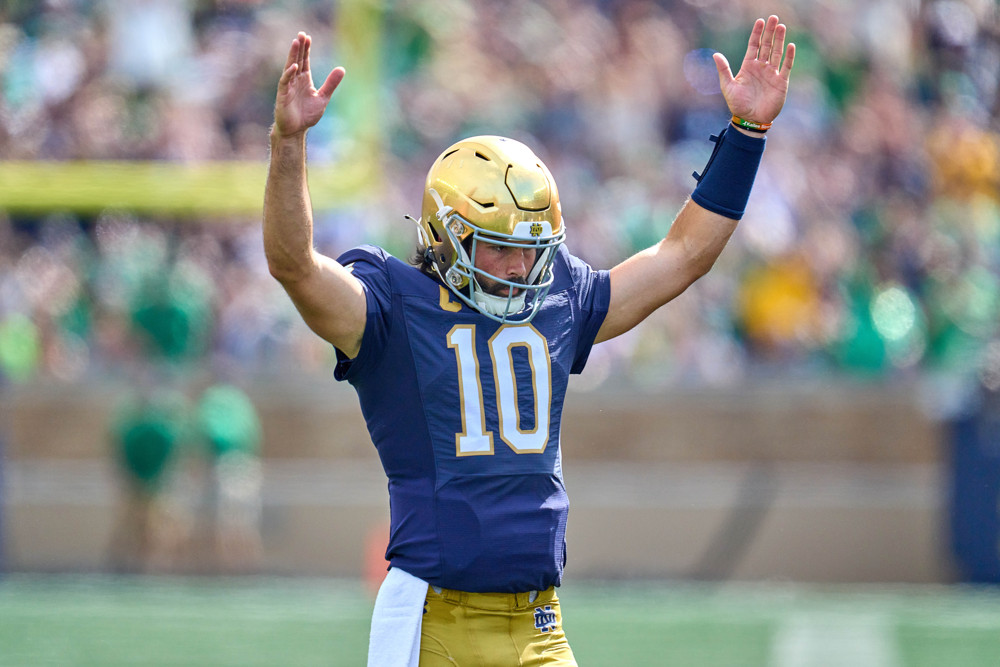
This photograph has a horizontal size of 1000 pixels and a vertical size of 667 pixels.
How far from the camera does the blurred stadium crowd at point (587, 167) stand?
1031cm

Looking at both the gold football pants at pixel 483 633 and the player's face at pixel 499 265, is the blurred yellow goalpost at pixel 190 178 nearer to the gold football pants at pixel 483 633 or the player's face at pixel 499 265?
the player's face at pixel 499 265

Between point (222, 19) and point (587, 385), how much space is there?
13.0 ft

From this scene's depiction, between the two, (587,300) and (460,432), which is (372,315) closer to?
(460,432)

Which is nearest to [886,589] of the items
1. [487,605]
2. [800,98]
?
[800,98]

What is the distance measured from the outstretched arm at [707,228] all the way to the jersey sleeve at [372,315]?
1.94 feet

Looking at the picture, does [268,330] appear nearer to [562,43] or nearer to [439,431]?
[562,43]

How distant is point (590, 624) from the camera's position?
803cm

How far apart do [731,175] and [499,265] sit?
67 cm

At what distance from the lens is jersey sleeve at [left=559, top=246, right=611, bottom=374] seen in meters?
3.47

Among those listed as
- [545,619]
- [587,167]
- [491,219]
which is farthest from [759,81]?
[587,167]

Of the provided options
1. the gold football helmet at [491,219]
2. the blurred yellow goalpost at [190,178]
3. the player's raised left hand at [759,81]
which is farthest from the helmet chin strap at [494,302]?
the blurred yellow goalpost at [190,178]

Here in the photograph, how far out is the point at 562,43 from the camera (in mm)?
12578

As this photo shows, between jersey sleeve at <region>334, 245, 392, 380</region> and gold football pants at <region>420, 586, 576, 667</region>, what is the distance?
508 millimetres

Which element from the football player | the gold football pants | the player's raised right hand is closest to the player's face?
the football player
